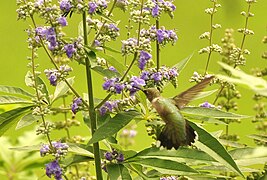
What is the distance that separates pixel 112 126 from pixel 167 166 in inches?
4.5

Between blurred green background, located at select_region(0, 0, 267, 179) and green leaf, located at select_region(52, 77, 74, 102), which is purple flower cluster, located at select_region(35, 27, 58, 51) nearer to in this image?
green leaf, located at select_region(52, 77, 74, 102)

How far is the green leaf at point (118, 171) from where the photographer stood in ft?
3.40

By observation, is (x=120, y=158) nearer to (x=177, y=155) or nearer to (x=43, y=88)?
(x=177, y=155)

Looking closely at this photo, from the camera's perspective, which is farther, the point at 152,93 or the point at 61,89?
the point at 61,89

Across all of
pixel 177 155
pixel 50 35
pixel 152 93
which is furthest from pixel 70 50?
pixel 177 155

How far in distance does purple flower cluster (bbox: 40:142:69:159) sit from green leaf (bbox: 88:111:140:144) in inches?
Result: 3.5

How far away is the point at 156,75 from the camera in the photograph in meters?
1.03

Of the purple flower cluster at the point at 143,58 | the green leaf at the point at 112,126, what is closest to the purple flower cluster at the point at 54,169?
the green leaf at the point at 112,126

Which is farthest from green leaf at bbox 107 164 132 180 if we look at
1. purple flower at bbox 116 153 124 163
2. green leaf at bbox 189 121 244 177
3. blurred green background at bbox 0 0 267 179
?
blurred green background at bbox 0 0 267 179

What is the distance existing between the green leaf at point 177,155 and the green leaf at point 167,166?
0.03ft

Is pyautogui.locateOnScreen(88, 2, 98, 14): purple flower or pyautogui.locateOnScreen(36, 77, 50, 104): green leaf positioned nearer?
pyautogui.locateOnScreen(88, 2, 98, 14): purple flower

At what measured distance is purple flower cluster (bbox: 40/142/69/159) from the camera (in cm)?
104

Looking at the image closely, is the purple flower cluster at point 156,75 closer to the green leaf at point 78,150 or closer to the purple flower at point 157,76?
the purple flower at point 157,76

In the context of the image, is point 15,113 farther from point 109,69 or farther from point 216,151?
point 216,151
